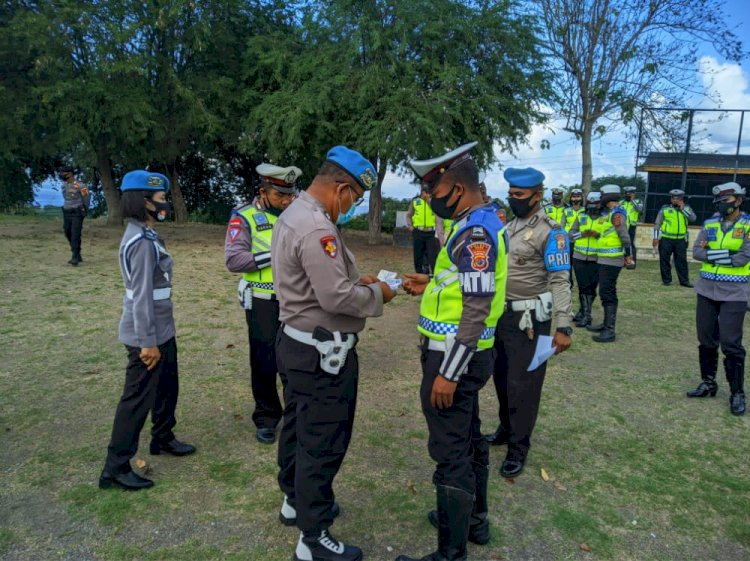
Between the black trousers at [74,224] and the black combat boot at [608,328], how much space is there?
10.5m

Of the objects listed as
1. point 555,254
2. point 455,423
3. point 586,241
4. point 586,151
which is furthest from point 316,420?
point 586,151

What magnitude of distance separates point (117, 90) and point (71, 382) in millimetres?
13164

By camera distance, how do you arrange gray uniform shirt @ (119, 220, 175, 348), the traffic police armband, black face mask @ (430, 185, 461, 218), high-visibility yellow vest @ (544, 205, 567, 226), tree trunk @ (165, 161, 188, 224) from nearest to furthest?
black face mask @ (430, 185, 461, 218)
gray uniform shirt @ (119, 220, 175, 348)
the traffic police armband
high-visibility yellow vest @ (544, 205, 567, 226)
tree trunk @ (165, 161, 188, 224)

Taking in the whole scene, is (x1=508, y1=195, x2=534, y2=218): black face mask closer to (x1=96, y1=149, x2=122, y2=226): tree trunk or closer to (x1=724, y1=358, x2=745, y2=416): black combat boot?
(x1=724, y1=358, x2=745, y2=416): black combat boot

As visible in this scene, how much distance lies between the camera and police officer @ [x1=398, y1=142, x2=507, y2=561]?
262 centimetres

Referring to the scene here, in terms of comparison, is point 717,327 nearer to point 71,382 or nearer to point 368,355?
point 368,355

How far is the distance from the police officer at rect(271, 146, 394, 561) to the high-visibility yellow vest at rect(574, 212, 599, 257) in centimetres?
599

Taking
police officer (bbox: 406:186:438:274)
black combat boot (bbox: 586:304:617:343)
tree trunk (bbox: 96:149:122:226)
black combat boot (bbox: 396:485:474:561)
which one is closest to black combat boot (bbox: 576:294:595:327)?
black combat boot (bbox: 586:304:617:343)

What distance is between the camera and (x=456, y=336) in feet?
8.64

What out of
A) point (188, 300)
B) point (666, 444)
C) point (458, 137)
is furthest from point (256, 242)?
point (458, 137)

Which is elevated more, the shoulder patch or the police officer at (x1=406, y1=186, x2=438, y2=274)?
the shoulder patch

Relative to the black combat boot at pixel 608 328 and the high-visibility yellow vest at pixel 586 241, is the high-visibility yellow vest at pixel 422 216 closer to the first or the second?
the high-visibility yellow vest at pixel 586 241

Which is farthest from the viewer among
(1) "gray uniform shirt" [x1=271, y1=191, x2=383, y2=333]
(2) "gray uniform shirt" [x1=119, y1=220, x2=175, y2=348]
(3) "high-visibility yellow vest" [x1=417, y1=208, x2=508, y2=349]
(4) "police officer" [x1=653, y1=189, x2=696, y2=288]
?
(4) "police officer" [x1=653, y1=189, x2=696, y2=288]

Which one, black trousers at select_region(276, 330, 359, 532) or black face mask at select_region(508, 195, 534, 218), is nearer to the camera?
black trousers at select_region(276, 330, 359, 532)
